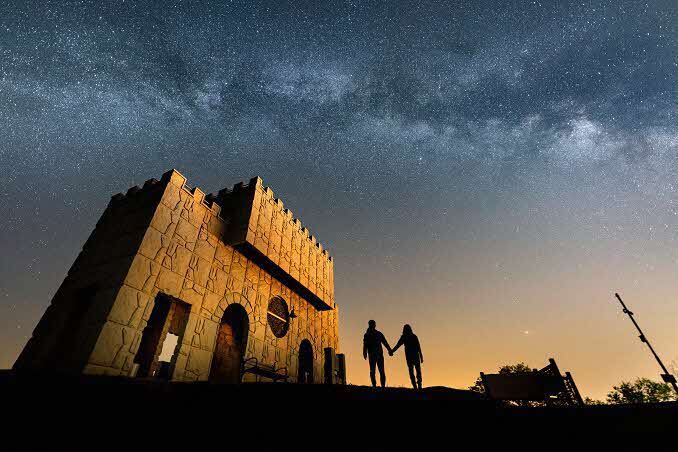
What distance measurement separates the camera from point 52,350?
26.2 feet

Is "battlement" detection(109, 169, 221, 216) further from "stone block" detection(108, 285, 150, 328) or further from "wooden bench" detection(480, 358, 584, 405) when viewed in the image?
"wooden bench" detection(480, 358, 584, 405)

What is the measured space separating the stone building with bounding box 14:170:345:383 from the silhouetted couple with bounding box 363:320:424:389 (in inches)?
176

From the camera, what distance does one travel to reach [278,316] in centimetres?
1323

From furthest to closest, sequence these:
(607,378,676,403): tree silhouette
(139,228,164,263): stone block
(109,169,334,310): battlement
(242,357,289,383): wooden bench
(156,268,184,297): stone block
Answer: (607,378,676,403): tree silhouette
(109,169,334,310): battlement
(242,357,289,383): wooden bench
(156,268,184,297): stone block
(139,228,164,263): stone block

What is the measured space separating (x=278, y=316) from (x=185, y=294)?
4.79m

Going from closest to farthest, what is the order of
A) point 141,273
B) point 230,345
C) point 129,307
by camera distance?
point 129,307 < point 141,273 < point 230,345

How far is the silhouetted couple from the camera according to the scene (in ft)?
26.2

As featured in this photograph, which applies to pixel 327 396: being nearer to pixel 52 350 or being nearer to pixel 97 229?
pixel 52 350

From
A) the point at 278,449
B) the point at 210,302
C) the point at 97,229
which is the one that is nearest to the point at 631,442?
the point at 278,449

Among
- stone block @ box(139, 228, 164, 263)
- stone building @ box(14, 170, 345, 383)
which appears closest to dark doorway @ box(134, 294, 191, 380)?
stone building @ box(14, 170, 345, 383)

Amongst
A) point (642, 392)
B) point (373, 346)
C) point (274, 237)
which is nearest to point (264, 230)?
point (274, 237)

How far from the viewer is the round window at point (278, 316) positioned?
42.1ft

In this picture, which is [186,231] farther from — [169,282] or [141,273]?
[141,273]

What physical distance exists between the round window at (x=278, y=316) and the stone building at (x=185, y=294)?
2.0 inches
